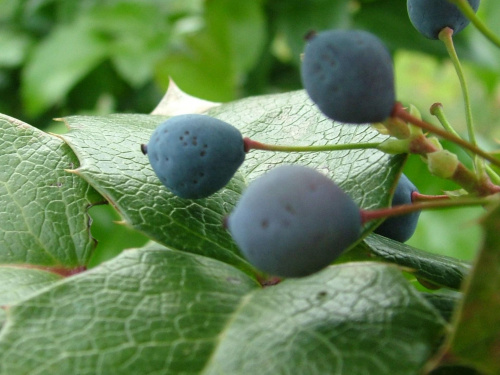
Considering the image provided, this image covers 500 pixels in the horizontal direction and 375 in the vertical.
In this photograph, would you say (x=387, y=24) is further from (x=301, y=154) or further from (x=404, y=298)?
(x=404, y=298)

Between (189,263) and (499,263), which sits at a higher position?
(499,263)

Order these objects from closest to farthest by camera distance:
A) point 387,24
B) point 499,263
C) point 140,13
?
point 499,263, point 387,24, point 140,13

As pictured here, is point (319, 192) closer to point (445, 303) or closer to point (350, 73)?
point (350, 73)

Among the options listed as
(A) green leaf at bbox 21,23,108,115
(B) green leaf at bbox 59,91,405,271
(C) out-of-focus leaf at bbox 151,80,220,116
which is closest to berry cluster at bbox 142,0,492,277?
(B) green leaf at bbox 59,91,405,271

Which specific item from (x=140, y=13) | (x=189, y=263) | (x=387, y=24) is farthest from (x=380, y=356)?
(x=140, y=13)

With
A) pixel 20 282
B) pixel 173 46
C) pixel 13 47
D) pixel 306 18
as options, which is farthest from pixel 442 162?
pixel 13 47
